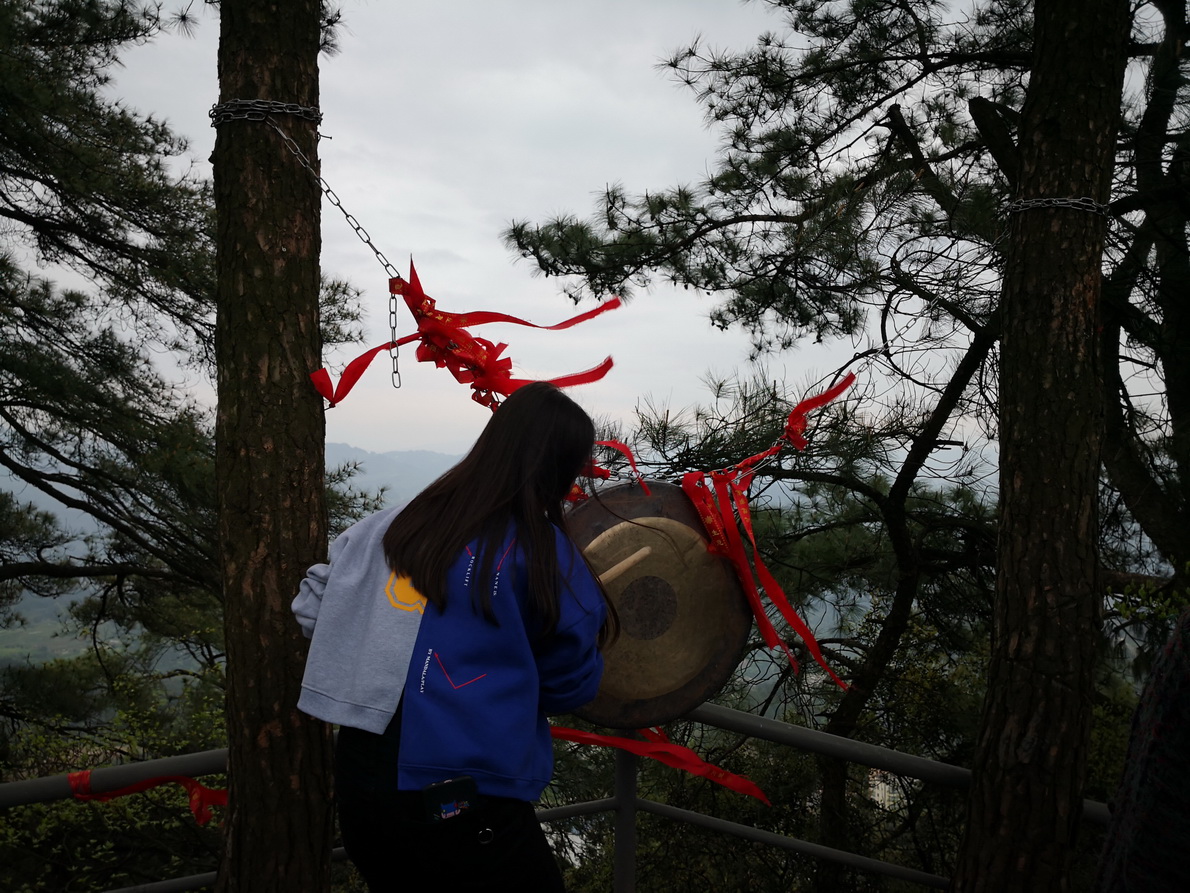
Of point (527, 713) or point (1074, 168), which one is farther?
point (1074, 168)

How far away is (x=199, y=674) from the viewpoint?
6.79 meters

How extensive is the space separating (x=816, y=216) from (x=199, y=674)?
5518mm

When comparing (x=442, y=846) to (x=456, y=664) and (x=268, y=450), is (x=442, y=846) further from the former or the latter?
(x=268, y=450)

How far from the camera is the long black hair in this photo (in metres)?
1.57

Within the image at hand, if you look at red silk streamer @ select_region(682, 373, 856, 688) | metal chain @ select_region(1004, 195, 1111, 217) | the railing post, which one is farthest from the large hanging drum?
metal chain @ select_region(1004, 195, 1111, 217)

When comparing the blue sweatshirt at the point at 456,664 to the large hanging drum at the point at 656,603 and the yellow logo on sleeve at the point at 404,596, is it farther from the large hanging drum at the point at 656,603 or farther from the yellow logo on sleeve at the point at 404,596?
the large hanging drum at the point at 656,603

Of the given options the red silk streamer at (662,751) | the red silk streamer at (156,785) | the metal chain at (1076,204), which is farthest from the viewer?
the metal chain at (1076,204)

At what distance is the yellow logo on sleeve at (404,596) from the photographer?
1.56 m

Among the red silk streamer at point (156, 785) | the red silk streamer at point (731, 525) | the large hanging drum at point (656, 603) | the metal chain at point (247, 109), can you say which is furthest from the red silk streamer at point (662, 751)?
the metal chain at point (247, 109)

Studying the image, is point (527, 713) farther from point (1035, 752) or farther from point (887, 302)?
point (887, 302)

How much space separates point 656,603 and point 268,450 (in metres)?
1.00

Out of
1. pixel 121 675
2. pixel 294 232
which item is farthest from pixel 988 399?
pixel 121 675

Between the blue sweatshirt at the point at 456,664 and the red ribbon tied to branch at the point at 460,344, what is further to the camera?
the red ribbon tied to branch at the point at 460,344

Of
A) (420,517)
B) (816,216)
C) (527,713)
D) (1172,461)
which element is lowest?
(527,713)
